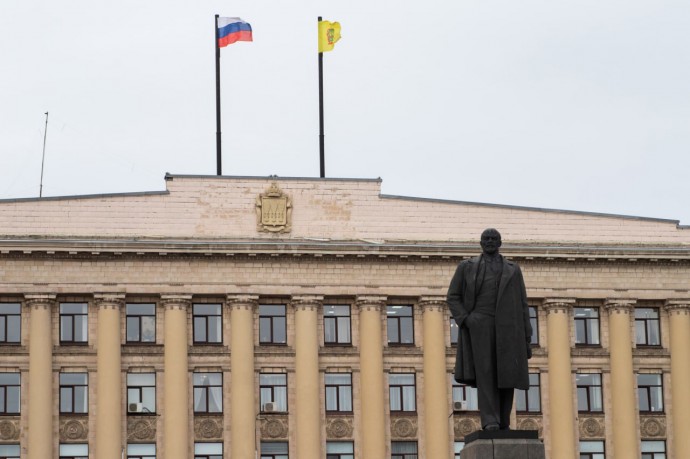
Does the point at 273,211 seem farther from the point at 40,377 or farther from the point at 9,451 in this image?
the point at 9,451

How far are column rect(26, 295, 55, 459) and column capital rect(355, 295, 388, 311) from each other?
34.8 feet

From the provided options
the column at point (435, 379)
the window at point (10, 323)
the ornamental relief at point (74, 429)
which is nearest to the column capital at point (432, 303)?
the column at point (435, 379)

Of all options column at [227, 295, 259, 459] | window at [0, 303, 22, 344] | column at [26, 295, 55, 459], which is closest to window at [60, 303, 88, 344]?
Result: column at [26, 295, 55, 459]

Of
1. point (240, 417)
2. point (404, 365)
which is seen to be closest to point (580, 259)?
point (404, 365)

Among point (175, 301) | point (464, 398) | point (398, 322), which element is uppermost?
point (175, 301)

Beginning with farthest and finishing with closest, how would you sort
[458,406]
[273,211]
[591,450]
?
1. [591,450]
2. [273,211]
3. [458,406]

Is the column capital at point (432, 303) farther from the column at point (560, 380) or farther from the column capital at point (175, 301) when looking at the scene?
the column capital at point (175, 301)

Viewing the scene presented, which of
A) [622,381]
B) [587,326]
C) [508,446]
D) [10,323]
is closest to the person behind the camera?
[508,446]

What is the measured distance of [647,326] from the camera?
67.6m

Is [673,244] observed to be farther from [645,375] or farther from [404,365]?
[404,365]

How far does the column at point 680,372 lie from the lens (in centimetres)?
6581

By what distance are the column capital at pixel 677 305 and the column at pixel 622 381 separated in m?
1.33

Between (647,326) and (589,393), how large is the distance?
345 cm

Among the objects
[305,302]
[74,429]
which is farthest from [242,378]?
[74,429]
